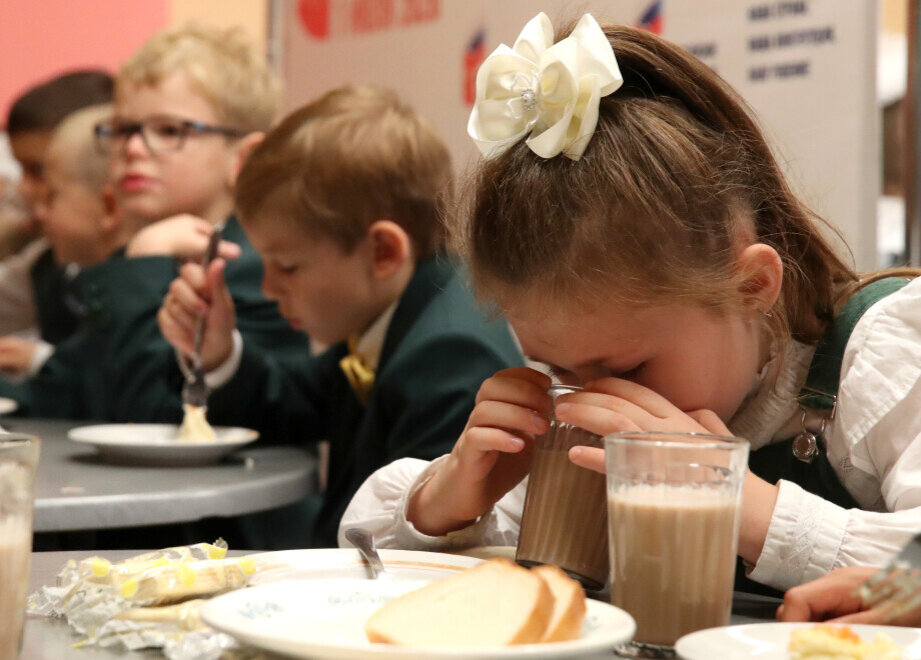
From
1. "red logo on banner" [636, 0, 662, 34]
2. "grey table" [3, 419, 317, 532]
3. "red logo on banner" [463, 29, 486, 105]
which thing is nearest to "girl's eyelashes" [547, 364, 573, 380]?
"grey table" [3, 419, 317, 532]

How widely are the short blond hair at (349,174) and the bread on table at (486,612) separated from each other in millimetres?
1252

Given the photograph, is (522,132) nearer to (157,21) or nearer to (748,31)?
(748,31)

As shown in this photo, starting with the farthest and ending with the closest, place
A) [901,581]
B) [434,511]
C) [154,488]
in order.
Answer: [154,488], [434,511], [901,581]

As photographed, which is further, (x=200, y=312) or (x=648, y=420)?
(x=200, y=312)

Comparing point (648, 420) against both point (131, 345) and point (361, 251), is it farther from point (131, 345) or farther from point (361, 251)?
point (131, 345)

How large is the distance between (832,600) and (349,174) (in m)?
1.30

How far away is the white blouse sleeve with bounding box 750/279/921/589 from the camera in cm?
84

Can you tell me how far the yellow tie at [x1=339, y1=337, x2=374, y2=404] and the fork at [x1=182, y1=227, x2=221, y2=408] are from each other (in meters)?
0.29

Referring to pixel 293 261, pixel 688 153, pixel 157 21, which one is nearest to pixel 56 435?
pixel 293 261

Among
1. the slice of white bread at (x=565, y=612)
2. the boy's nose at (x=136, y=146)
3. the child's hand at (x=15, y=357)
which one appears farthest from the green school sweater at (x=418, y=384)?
the child's hand at (x=15, y=357)

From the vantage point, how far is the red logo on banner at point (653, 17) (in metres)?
2.23

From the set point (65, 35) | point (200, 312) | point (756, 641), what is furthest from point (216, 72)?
point (756, 641)

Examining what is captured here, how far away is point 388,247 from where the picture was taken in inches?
74.4

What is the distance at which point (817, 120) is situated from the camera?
1988mm
